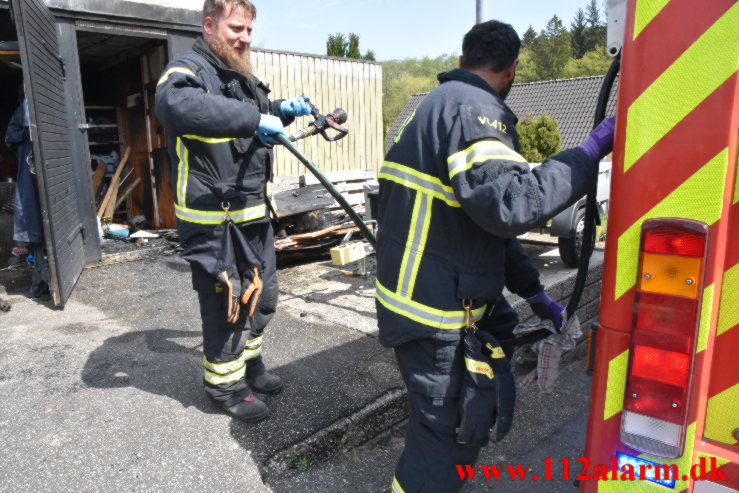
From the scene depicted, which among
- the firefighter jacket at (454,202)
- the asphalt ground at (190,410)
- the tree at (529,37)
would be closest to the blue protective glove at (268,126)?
the firefighter jacket at (454,202)

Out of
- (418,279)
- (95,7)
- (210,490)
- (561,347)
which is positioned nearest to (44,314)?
(210,490)

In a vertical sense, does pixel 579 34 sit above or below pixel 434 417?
above

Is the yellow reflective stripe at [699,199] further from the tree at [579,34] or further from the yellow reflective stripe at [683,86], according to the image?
the tree at [579,34]

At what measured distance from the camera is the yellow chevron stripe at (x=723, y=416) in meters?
1.21

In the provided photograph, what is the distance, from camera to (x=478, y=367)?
169 centimetres

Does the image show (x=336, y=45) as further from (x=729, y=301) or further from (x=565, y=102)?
(x=729, y=301)

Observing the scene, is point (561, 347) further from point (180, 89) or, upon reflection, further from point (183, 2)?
point (183, 2)

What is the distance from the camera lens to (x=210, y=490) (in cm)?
222

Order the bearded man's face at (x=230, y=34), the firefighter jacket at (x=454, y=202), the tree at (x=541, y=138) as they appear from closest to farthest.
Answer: the firefighter jacket at (x=454, y=202), the bearded man's face at (x=230, y=34), the tree at (x=541, y=138)

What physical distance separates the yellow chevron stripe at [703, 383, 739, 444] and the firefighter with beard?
1.86 metres

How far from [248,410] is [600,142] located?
2002 millimetres

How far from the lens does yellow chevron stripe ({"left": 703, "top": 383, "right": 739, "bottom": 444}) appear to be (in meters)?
1.21

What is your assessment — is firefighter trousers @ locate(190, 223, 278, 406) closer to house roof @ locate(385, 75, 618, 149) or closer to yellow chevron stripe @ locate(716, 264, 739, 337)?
yellow chevron stripe @ locate(716, 264, 739, 337)

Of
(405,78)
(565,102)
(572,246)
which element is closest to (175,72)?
(572,246)
